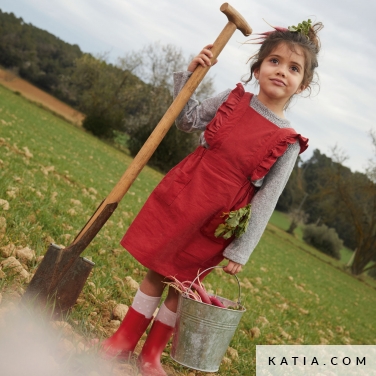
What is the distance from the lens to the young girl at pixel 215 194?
2686 millimetres

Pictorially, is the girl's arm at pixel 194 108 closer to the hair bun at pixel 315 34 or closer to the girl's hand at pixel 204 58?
the girl's hand at pixel 204 58

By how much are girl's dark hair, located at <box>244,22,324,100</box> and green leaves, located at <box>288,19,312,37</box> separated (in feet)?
0.07

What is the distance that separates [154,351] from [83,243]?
2.22ft

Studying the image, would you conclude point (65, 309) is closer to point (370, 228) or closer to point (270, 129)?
point (270, 129)

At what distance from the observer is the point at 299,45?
2900 mm

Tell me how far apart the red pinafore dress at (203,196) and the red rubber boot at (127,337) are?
0.32m

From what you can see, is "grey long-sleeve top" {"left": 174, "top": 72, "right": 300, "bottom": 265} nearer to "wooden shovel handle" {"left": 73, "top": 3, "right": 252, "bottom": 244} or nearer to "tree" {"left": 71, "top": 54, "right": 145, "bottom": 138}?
"wooden shovel handle" {"left": 73, "top": 3, "right": 252, "bottom": 244}

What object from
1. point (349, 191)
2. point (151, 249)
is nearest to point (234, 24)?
point (151, 249)

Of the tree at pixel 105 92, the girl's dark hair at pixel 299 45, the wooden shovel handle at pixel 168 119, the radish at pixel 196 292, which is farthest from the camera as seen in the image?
the tree at pixel 105 92

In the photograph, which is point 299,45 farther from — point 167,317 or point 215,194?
point 167,317

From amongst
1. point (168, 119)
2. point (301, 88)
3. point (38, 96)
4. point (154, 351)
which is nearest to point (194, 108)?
point (168, 119)

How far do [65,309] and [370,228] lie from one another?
1193 inches

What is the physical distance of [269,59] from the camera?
291cm

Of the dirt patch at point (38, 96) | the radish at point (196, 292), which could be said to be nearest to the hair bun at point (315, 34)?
the radish at point (196, 292)
